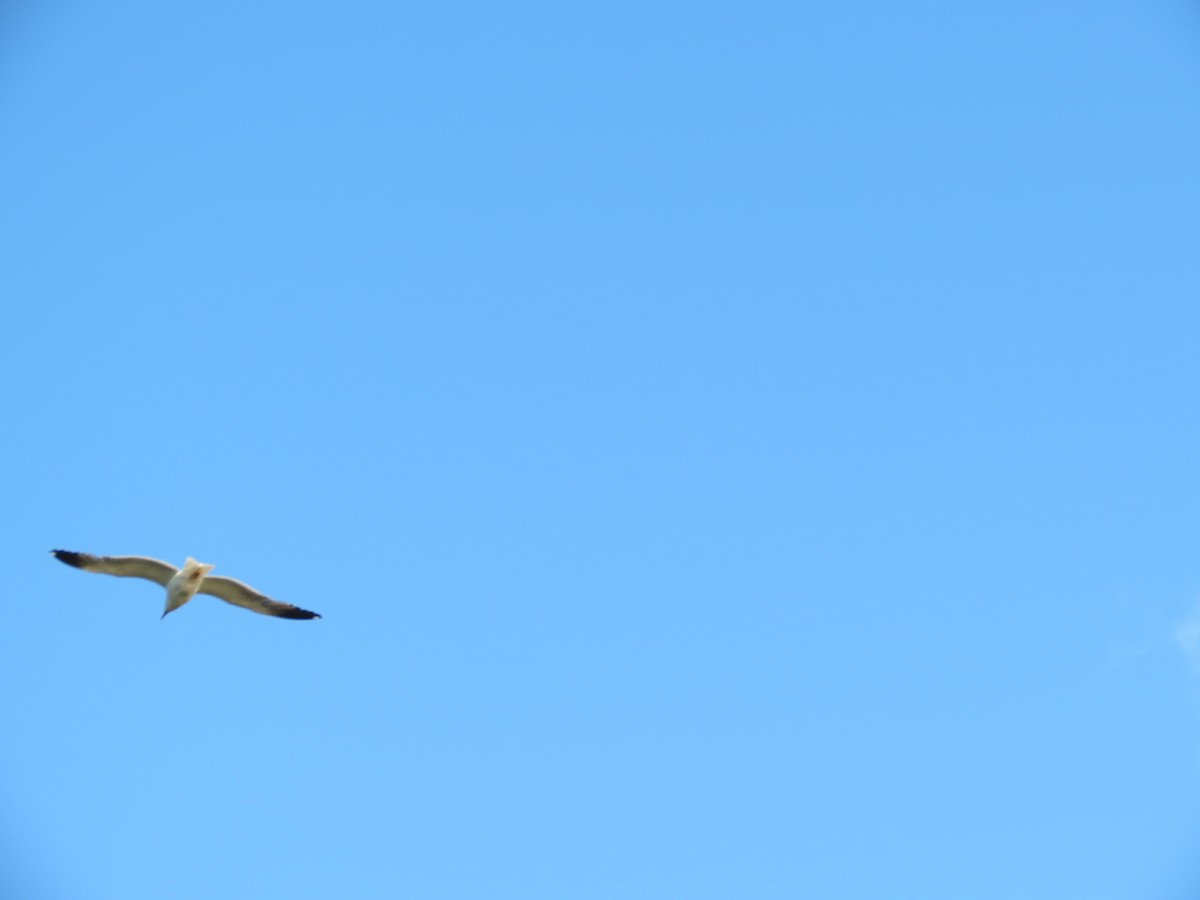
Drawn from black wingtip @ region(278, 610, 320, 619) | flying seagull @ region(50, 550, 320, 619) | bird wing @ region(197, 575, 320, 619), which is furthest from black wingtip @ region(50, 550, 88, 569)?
black wingtip @ region(278, 610, 320, 619)

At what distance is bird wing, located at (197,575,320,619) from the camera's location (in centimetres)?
2555

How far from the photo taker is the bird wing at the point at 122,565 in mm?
24906

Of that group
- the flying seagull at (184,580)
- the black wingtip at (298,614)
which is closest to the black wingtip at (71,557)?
the flying seagull at (184,580)

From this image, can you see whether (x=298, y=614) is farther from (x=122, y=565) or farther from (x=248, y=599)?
(x=122, y=565)

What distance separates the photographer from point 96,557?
2509cm

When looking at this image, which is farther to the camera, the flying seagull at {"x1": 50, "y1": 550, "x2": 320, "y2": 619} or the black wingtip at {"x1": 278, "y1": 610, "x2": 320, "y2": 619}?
the black wingtip at {"x1": 278, "y1": 610, "x2": 320, "y2": 619}

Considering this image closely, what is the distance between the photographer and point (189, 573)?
2478 cm

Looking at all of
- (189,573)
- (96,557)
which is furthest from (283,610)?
(96,557)

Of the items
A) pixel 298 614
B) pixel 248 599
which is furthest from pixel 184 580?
pixel 298 614

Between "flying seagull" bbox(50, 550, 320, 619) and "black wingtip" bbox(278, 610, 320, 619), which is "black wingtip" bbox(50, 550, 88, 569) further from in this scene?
"black wingtip" bbox(278, 610, 320, 619)

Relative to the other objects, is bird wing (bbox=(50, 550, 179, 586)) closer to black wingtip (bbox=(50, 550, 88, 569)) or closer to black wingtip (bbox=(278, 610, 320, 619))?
black wingtip (bbox=(50, 550, 88, 569))

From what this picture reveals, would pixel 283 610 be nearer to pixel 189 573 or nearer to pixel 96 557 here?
pixel 189 573

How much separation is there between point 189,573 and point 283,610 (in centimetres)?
204

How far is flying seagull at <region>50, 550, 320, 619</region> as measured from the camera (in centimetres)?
2485
